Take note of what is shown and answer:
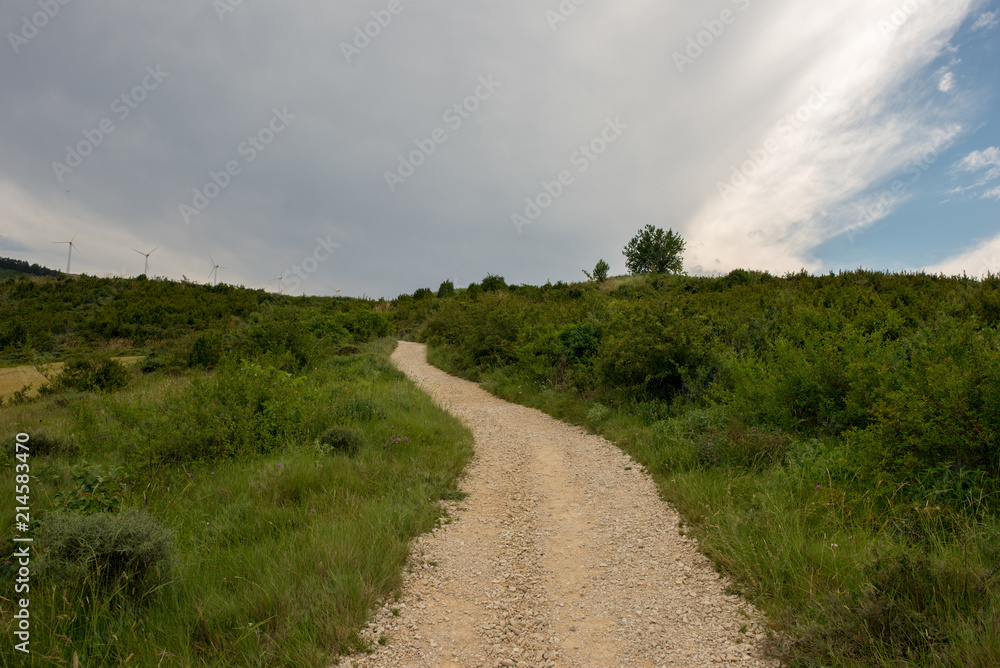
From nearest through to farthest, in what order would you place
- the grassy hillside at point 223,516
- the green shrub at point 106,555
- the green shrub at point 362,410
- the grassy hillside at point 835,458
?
the grassy hillside at point 835,458
the grassy hillside at point 223,516
the green shrub at point 106,555
the green shrub at point 362,410

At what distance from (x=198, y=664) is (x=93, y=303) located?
1973 inches

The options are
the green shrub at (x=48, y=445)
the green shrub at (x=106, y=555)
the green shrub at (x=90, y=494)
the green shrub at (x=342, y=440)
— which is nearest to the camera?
the green shrub at (x=106, y=555)

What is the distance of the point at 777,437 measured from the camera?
6.02 m

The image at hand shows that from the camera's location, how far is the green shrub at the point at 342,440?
681 centimetres

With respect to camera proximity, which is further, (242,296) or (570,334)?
(242,296)

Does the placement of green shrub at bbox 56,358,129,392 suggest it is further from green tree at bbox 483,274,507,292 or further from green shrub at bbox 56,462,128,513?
green tree at bbox 483,274,507,292

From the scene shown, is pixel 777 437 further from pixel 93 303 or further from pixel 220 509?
pixel 93 303

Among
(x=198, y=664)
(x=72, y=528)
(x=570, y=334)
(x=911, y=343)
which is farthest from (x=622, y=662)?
(x=570, y=334)

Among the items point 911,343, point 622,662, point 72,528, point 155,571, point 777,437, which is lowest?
point 622,662

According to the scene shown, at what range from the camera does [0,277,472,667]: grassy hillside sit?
2.94 metres

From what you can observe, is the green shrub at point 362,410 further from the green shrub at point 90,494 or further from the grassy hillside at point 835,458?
the grassy hillside at point 835,458

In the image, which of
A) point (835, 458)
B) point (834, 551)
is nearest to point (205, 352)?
point (835, 458)

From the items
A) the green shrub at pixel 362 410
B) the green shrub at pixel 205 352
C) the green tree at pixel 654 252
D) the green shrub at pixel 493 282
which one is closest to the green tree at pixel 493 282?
the green shrub at pixel 493 282

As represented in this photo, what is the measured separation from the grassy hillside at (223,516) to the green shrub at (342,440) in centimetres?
3
